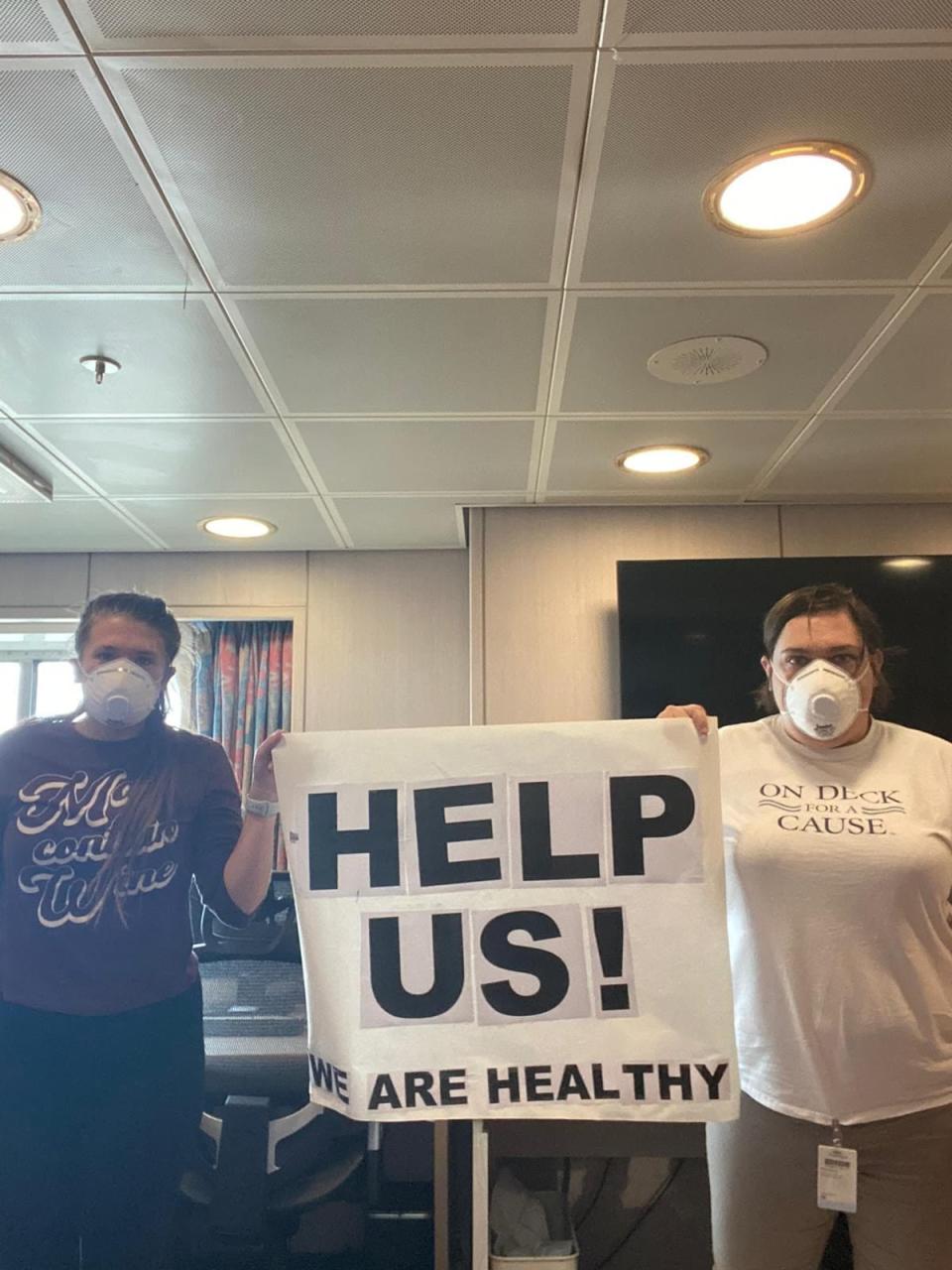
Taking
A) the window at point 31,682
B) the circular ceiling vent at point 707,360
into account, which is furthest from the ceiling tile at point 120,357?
the window at point 31,682

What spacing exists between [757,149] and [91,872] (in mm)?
1387

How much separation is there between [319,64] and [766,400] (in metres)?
1.34

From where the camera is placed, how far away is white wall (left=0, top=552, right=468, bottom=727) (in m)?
3.44

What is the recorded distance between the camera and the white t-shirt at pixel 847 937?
1.35 meters

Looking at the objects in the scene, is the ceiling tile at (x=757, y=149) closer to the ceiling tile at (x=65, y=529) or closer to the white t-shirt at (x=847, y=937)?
the white t-shirt at (x=847, y=937)

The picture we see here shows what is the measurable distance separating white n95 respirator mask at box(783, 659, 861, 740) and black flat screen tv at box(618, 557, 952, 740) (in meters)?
1.32

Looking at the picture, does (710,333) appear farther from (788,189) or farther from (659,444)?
(659,444)

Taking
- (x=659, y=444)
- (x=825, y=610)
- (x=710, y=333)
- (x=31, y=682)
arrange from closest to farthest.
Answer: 1. (x=825, y=610)
2. (x=710, y=333)
3. (x=659, y=444)
4. (x=31, y=682)

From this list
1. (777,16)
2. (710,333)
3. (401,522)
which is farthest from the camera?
(401,522)

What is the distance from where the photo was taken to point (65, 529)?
322 cm

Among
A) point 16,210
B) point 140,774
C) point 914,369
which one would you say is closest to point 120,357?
point 16,210

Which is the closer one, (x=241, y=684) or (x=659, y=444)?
(x=659, y=444)

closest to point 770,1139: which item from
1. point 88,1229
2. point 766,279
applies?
point 88,1229

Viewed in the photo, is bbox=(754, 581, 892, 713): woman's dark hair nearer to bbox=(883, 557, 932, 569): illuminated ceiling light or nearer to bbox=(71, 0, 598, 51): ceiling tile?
bbox=(71, 0, 598, 51): ceiling tile
